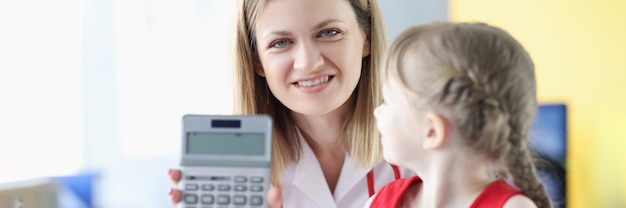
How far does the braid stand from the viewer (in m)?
0.88

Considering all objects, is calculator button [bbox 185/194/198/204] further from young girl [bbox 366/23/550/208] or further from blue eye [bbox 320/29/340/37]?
blue eye [bbox 320/29/340/37]

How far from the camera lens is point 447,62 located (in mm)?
844

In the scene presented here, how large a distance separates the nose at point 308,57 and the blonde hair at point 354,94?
0.13 meters

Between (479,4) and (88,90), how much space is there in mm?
1624

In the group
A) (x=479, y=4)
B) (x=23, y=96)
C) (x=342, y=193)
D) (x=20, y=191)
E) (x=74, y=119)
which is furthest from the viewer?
(x=74, y=119)

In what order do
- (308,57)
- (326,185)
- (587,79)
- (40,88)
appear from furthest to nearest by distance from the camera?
(40,88) < (587,79) < (326,185) < (308,57)

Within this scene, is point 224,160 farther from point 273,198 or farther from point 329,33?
point 329,33

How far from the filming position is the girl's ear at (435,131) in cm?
85

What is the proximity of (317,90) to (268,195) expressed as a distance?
36cm

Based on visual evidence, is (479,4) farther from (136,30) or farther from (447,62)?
(447,62)

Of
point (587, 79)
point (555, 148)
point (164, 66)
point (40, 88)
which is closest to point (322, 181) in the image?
point (555, 148)

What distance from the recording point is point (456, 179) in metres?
0.89

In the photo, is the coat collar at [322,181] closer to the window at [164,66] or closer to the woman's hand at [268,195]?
the woman's hand at [268,195]

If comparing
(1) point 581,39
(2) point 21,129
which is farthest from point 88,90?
(1) point 581,39
